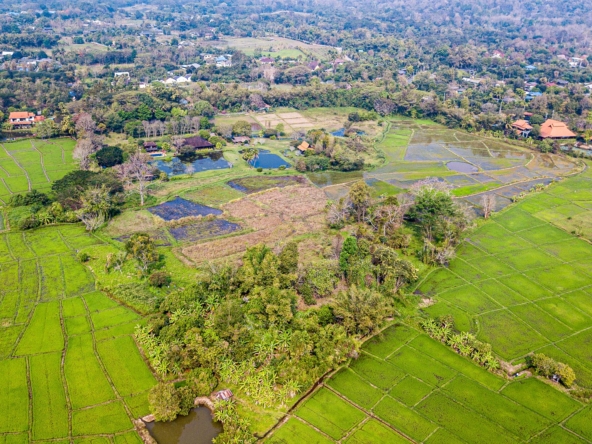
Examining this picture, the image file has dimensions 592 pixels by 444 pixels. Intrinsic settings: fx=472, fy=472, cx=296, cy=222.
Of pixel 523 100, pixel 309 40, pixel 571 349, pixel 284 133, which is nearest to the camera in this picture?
pixel 571 349

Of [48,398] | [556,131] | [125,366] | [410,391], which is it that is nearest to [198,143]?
[125,366]

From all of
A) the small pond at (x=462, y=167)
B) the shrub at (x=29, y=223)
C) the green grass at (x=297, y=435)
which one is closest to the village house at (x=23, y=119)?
the shrub at (x=29, y=223)

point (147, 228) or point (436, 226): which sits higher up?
point (436, 226)

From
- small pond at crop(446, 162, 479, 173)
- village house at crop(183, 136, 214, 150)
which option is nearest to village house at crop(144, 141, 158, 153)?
village house at crop(183, 136, 214, 150)

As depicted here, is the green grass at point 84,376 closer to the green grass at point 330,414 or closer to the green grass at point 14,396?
the green grass at point 14,396

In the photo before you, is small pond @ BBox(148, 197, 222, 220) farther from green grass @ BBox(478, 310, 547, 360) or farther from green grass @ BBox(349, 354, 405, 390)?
green grass @ BBox(478, 310, 547, 360)

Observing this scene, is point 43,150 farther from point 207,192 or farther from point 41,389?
point 41,389

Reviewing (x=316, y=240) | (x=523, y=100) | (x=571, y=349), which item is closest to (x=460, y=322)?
(x=571, y=349)

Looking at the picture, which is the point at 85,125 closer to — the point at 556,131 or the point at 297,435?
the point at 297,435
